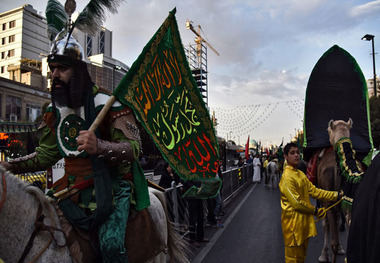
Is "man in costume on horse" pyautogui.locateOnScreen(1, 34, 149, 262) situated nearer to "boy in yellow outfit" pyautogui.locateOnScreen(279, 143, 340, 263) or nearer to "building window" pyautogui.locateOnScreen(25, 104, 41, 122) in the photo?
"boy in yellow outfit" pyautogui.locateOnScreen(279, 143, 340, 263)

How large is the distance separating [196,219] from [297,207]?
3341 mm

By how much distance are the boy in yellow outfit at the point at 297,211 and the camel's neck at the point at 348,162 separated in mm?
357

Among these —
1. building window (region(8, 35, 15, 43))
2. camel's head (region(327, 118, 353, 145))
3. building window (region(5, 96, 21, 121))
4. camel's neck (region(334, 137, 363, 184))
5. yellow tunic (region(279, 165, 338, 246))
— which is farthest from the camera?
building window (region(8, 35, 15, 43))

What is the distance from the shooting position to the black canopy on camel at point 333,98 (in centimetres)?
623

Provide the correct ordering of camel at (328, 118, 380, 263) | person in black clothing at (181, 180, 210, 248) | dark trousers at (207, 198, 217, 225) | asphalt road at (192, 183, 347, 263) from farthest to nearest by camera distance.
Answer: dark trousers at (207, 198, 217, 225) → person in black clothing at (181, 180, 210, 248) → asphalt road at (192, 183, 347, 263) → camel at (328, 118, 380, 263)

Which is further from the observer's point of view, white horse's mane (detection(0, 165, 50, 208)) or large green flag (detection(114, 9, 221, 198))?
large green flag (detection(114, 9, 221, 198))

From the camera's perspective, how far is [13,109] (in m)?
39.6

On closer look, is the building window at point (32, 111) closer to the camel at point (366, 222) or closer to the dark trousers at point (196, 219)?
the dark trousers at point (196, 219)

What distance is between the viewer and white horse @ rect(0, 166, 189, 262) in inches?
78.6

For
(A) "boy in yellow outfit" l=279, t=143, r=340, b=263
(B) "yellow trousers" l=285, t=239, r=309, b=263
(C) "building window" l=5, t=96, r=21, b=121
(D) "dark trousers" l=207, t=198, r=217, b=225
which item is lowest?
(D) "dark trousers" l=207, t=198, r=217, b=225

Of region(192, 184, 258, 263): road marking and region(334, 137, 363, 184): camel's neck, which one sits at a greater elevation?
region(334, 137, 363, 184): camel's neck

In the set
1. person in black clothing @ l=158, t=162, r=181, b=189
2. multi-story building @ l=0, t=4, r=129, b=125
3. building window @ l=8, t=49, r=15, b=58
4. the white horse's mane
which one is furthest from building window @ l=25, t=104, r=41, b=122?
the white horse's mane

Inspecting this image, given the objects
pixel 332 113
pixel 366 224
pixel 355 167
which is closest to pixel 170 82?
pixel 366 224

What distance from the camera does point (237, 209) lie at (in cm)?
1120
